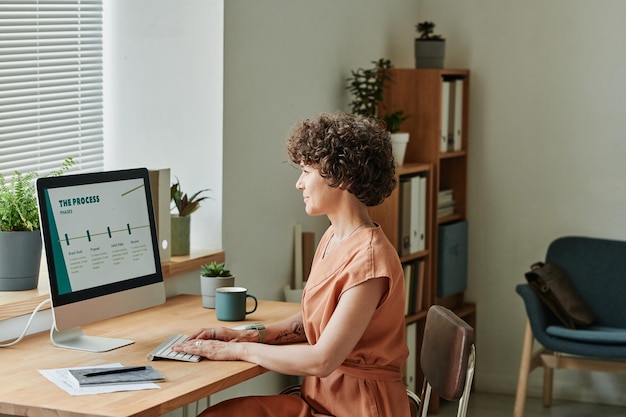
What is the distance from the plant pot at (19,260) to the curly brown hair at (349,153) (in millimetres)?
813

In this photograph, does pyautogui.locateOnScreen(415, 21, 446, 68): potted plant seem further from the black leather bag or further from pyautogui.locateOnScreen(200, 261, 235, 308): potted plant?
pyautogui.locateOnScreen(200, 261, 235, 308): potted plant

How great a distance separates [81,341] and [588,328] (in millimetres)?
2628

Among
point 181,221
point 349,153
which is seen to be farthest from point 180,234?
point 349,153

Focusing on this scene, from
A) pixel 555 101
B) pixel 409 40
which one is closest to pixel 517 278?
pixel 555 101

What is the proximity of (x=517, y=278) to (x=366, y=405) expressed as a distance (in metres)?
2.74

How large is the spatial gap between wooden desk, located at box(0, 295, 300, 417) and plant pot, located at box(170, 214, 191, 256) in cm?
26

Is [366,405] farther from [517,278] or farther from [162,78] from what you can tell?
[517,278]

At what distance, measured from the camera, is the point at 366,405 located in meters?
2.45

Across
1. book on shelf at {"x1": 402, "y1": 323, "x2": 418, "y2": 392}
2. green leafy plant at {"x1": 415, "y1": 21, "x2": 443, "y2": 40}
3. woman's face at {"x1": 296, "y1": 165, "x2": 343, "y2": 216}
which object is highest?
green leafy plant at {"x1": 415, "y1": 21, "x2": 443, "y2": 40}

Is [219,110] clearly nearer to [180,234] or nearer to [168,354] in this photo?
[180,234]

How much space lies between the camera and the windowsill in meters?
2.70

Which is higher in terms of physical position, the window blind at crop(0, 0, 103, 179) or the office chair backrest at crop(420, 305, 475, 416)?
the window blind at crop(0, 0, 103, 179)

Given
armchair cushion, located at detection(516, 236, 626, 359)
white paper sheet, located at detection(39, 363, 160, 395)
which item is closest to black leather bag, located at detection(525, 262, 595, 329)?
armchair cushion, located at detection(516, 236, 626, 359)

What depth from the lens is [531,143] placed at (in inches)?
195
